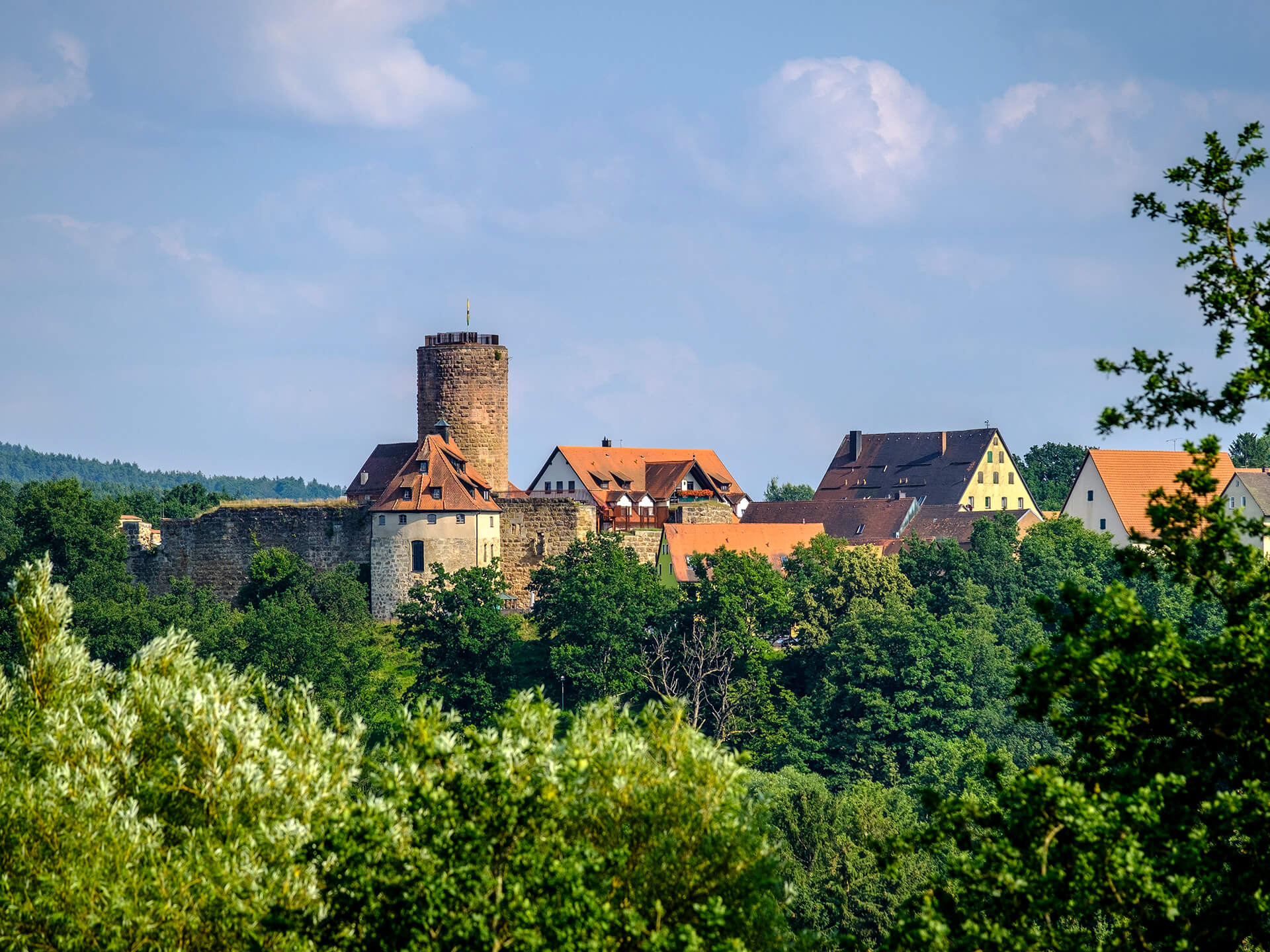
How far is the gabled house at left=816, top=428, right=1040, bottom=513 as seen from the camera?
270ft

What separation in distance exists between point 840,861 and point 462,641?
1451cm

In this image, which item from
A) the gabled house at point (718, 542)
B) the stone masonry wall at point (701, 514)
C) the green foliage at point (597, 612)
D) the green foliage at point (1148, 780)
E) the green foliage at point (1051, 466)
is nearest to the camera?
the green foliage at point (1148, 780)

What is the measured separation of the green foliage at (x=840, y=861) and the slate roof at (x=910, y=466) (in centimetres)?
3893

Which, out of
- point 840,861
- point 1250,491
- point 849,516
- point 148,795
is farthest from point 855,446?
point 148,795

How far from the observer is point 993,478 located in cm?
8350

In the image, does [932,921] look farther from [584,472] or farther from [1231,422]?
[584,472]

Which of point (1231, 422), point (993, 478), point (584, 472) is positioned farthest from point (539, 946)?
point (993, 478)

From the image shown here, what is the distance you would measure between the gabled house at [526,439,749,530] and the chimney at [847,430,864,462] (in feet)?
56.5

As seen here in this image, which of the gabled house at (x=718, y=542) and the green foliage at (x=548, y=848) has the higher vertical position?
the gabled house at (x=718, y=542)

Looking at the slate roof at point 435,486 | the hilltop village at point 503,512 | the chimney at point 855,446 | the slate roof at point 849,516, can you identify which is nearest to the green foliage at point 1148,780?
the hilltop village at point 503,512

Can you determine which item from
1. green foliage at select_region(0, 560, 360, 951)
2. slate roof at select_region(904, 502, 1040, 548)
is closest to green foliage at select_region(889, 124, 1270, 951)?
green foliage at select_region(0, 560, 360, 951)

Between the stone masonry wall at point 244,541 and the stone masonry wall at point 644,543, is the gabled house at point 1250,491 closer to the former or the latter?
the stone masonry wall at point 644,543

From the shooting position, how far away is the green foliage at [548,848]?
1162 centimetres

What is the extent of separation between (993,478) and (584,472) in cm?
2475
